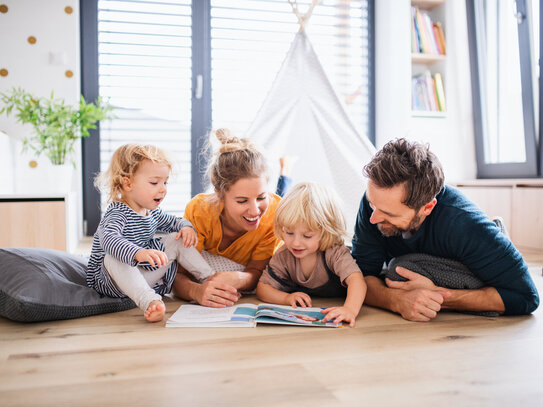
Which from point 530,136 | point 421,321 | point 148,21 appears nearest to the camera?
point 421,321

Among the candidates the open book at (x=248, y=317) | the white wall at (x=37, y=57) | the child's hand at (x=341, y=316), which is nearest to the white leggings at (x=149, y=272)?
the open book at (x=248, y=317)

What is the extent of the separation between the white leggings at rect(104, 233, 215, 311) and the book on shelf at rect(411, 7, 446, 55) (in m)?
2.81

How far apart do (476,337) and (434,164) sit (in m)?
0.42

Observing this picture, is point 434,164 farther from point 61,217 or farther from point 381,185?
point 61,217

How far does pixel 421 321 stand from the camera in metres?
1.28

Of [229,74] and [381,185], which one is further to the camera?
[229,74]

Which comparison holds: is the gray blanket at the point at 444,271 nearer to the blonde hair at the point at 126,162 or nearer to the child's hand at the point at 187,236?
the child's hand at the point at 187,236

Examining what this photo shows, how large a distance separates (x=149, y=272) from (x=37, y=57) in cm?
241

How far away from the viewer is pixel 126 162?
4.68 feet

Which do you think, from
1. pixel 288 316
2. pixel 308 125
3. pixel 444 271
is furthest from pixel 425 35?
pixel 288 316

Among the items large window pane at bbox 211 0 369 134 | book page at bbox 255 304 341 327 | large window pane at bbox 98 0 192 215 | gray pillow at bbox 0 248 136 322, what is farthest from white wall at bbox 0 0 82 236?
book page at bbox 255 304 341 327

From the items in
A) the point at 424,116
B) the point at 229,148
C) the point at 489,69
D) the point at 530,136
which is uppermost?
the point at 489,69

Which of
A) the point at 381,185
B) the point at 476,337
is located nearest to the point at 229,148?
the point at 381,185

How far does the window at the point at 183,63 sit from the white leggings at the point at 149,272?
79.5 inches
